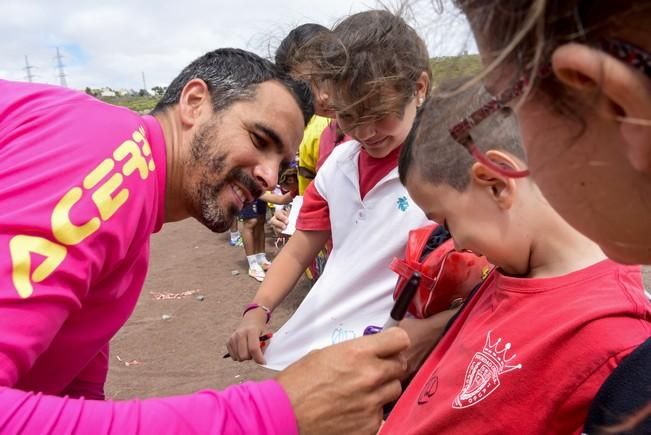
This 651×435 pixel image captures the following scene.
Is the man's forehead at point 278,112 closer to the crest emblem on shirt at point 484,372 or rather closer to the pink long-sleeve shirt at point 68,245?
the pink long-sleeve shirt at point 68,245

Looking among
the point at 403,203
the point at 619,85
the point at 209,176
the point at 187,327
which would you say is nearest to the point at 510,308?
the point at 403,203

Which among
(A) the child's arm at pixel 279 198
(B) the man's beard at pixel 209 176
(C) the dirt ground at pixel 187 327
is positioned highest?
(B) the man's beard at pixel 209 176

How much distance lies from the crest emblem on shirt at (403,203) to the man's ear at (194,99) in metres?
0.85

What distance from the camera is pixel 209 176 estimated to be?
6.61 feet

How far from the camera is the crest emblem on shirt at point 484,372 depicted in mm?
1265

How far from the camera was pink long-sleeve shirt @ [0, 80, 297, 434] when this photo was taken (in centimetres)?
104

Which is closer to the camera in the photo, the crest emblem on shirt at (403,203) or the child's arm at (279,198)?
the crest emblem on shirt at (403,203)

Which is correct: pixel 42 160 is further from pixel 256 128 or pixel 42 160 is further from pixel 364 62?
pixel 364 62

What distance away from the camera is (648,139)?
0.56 metres

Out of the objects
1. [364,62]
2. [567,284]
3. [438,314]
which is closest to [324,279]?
[438,314]

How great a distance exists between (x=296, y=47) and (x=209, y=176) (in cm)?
101

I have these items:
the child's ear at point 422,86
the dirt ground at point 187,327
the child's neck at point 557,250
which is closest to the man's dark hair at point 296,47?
the child's ear at point 422,86

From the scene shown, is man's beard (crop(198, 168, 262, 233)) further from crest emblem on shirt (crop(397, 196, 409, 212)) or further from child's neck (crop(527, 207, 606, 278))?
child's neck (crop(527, 207, 606, 278))

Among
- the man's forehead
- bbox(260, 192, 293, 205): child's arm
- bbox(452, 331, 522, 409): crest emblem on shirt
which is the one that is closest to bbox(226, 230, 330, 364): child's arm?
the man's forehead
